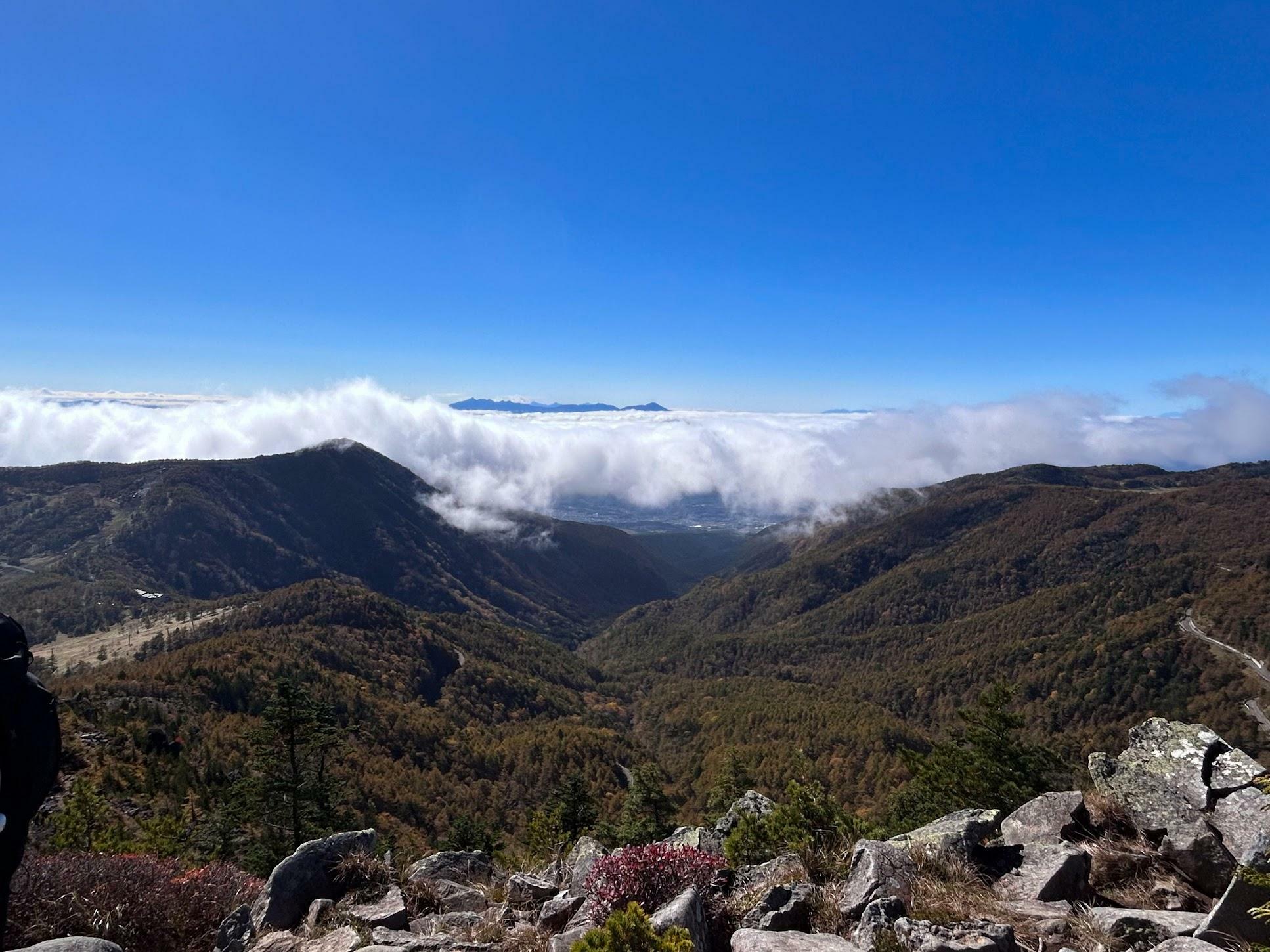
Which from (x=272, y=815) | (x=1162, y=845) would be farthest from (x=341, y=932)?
(x=272, y=815)

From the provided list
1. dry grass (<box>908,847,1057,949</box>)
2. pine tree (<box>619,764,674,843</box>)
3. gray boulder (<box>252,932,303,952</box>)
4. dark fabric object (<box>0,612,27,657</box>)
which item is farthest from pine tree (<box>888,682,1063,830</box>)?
dark fabric object (<box>0,612,27,657</box>)

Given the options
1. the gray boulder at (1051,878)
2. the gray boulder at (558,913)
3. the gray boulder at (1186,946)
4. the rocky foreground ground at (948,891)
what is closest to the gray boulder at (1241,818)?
the rocky foreground ground at (948,891)

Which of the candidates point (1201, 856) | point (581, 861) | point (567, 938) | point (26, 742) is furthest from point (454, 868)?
point (1201, 856)

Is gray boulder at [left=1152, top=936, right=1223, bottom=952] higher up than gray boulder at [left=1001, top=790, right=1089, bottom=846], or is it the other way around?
gray boulder at [left=1152, top=936, right=1223, bottom=952]

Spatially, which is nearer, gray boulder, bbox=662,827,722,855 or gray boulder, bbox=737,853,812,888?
gray boulder, bbox=737,853,812,888

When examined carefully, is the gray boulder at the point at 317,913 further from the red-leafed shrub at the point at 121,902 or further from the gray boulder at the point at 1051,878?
the gray boulder at the point at 1051,878

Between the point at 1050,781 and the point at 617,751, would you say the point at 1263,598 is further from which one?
the point at 1050,781

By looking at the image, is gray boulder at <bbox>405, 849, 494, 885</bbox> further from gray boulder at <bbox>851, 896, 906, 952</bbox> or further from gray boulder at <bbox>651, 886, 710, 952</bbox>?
gray boulder at <bbox>851, 896, 906, 952</bbox>
